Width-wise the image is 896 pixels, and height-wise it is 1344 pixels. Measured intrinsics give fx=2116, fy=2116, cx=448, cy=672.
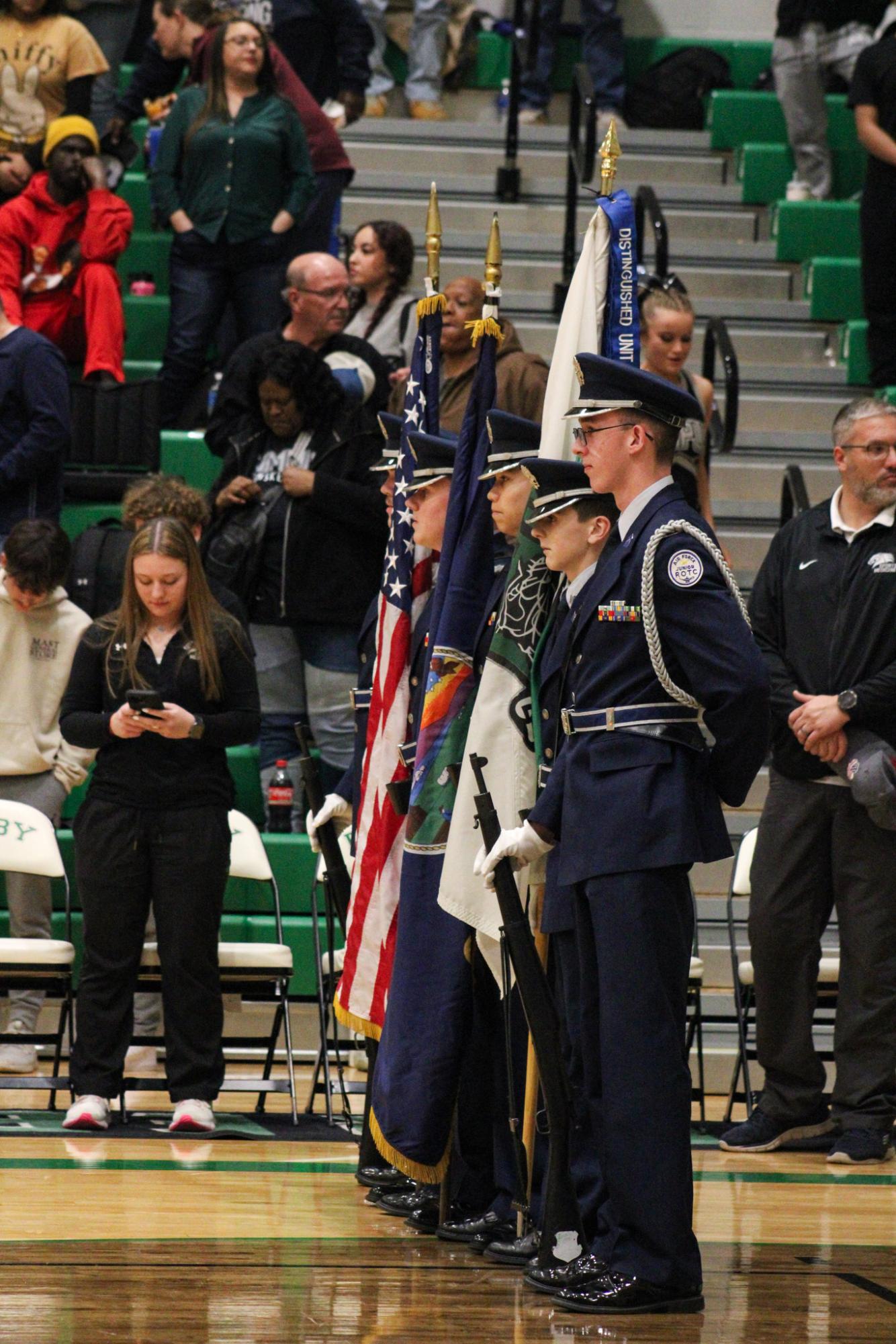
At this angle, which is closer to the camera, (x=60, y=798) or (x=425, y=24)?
(x=60, y=798)

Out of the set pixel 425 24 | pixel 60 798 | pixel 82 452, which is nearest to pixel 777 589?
pixel 60 798

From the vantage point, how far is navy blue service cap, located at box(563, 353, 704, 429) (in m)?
3.83

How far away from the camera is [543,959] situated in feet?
13.5

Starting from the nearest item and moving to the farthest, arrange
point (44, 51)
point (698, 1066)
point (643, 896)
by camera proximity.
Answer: point (643, 896), point (698, 1066), point (44, 51)

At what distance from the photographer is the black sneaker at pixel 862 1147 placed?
540 centimetres

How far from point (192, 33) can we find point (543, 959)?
5952 millimetres

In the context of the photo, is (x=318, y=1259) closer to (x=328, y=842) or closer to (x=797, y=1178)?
(x=328, y=842)

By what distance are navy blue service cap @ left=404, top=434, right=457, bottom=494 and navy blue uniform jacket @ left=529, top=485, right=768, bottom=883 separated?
3.05 ft

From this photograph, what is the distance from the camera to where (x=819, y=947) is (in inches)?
221

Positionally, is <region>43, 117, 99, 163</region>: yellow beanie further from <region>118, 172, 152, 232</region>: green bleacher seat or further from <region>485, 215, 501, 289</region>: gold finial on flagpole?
<region>485, 215, 501, 289</region>: gold finial on flagpole

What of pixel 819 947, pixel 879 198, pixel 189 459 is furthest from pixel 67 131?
pixel 819 947

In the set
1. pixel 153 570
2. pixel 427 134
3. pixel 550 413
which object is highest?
pixel 427 134

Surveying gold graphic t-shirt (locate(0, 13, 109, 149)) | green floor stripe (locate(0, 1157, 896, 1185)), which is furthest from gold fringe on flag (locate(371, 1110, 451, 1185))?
gold graphic t-shirt (locate(0, 13, 109, 149))

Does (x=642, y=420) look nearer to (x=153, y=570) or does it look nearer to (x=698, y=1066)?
(x=153, y=570)
